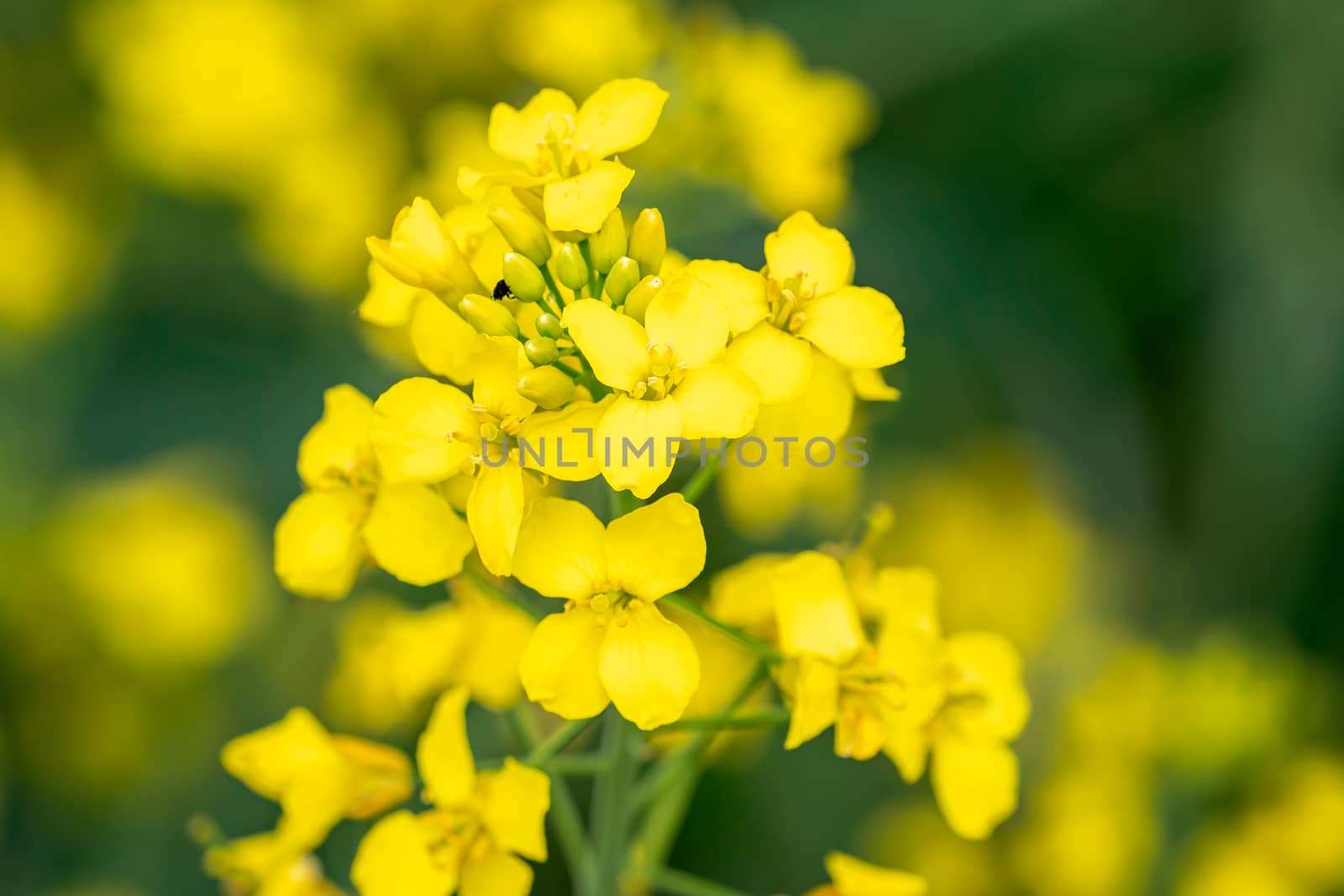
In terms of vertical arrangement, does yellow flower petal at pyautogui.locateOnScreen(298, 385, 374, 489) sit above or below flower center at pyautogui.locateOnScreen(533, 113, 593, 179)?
below

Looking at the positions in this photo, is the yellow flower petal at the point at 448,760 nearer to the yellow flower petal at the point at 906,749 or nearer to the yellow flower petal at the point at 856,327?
the yellow flower petal at the point at 906,749

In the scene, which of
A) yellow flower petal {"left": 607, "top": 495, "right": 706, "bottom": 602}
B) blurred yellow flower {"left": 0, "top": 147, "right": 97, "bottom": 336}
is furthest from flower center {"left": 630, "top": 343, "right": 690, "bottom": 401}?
blurred yellow flower {"left": 0, "top": 147, "right": 97, "bottom": 336}

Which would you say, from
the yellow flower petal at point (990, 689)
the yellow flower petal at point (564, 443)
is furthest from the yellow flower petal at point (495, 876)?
the yellow flower petal at point (990, 689)

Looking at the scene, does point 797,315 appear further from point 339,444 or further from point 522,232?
point 339,444

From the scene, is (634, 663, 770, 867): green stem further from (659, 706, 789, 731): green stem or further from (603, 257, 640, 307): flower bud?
(603, 257, 640, 307): flower bud

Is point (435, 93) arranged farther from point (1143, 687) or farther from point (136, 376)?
point (1143, 687)

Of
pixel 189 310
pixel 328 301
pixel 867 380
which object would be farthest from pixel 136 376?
pixel 867 380
